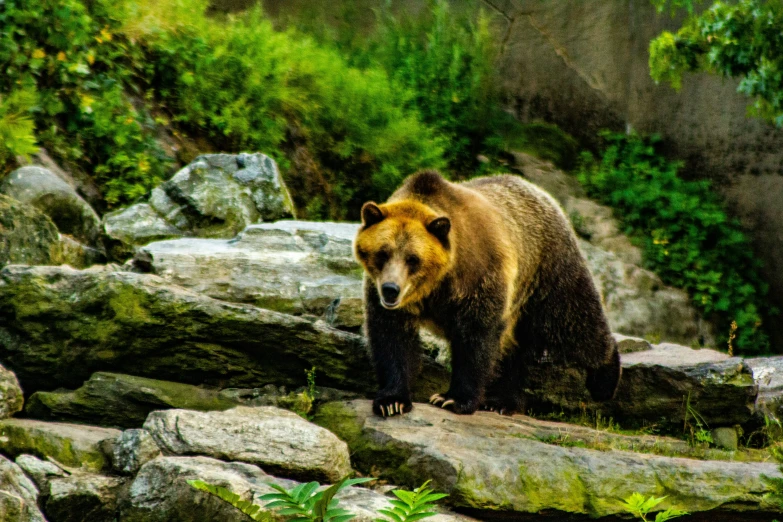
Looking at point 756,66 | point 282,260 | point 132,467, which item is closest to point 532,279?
point 282,260

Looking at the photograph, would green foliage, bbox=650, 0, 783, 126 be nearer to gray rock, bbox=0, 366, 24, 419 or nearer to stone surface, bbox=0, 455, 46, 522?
gray rock, bbox=0, 366, 24, 419

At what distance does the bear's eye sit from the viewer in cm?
531

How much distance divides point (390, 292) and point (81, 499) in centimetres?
194

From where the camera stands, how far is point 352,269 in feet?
22.7

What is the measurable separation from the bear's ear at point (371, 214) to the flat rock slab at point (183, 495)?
1.87m

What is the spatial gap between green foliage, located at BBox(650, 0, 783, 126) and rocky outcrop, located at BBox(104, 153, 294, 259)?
3423 mm

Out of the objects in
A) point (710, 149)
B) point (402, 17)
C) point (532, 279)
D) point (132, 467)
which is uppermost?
point (402, 17)

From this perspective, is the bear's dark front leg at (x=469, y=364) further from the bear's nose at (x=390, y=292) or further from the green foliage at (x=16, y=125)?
the green foliage at (x=16, y=125)

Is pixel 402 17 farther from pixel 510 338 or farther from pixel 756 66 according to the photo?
pixel 510 338

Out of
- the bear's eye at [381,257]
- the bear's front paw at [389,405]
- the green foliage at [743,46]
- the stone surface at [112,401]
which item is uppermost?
the green foliage at [743,46]

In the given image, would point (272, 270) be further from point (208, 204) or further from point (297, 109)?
point (297, 109)

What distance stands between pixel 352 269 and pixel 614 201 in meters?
6.04

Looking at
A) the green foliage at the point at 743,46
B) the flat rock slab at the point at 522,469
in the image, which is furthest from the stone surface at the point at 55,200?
the green foliage at the point at 743,46

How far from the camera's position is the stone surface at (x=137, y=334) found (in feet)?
16.8
